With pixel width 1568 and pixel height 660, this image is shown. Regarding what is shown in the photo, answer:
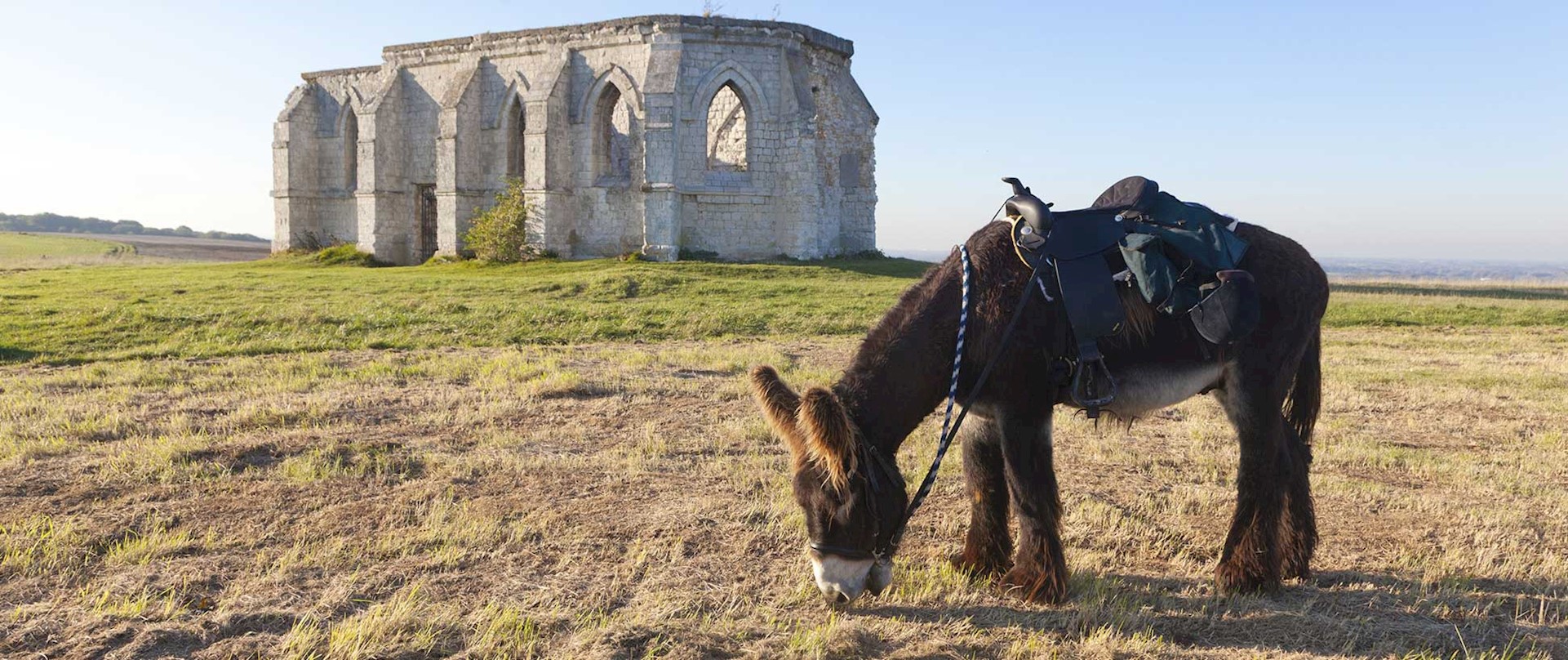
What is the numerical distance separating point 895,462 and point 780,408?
53cm

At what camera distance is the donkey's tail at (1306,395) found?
17.1 feet

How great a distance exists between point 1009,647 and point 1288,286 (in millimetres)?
2129

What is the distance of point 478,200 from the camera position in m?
30.8

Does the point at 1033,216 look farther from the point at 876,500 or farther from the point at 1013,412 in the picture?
the point at 876,500

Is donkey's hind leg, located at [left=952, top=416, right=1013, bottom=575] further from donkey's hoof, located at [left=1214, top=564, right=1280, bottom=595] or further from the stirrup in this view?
donkey's hoof, located at [left=1214, top=564, right=1280, bottom=595]

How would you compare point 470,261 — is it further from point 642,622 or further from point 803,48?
point 642,622

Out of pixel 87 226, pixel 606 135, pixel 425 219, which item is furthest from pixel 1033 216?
pixel 87 226

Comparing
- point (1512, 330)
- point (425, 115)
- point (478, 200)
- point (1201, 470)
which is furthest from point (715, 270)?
point (1201, 470)

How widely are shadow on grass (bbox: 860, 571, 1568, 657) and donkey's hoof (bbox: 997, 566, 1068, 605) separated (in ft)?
0.15

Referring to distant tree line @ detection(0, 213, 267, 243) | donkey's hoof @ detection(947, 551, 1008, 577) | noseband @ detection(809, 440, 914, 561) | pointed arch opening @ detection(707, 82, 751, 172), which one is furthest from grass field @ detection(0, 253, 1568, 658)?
distant tree line @ detection(0, 213, 267, 243)

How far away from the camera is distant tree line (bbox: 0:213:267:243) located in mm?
96562

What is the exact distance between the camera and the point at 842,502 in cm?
390

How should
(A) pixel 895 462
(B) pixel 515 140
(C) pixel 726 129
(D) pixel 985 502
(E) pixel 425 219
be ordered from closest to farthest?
1. (A) pixel 895 462
2. (D) pixel 985 502
3. (B) pixel 515 140
4. (C) pixel 726 129
5. (E) pixel 425 219

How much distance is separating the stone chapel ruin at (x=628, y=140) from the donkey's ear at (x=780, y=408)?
2319cm
